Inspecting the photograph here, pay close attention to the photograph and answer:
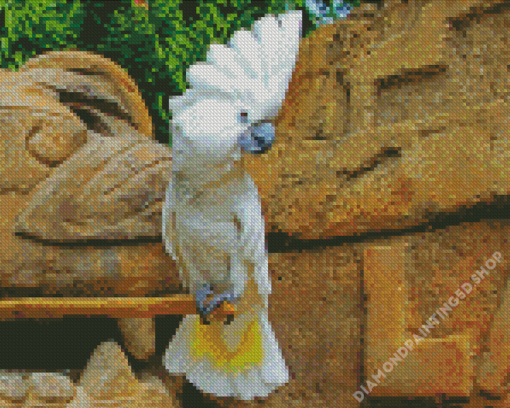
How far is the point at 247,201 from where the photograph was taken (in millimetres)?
1643

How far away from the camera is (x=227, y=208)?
5.33 feet

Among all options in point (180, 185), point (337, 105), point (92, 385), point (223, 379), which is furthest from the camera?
point (337, 105)

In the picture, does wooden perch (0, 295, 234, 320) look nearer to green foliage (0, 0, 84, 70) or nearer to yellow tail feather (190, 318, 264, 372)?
yellow tail feather (190, 318, 264, 372)

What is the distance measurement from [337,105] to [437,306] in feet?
2.67

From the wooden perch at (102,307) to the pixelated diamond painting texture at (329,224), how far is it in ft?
0.08

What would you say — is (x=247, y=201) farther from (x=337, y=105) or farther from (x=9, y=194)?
(x=9, y=194)

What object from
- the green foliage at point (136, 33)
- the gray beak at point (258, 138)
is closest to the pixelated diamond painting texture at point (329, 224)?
the gray beak at point (258, 138)

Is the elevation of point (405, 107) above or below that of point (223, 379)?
above

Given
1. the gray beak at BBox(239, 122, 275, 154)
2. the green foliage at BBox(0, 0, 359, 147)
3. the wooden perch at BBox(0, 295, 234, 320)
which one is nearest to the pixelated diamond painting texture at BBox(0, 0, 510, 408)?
the wooden perch at BBox(0, 295, 234, 320)

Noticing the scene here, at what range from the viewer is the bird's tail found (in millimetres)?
1751

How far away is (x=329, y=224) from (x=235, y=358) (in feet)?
2.08

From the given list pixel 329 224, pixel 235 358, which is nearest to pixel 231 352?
pixel 235 358

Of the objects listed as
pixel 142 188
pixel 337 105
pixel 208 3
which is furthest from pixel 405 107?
pixel 208 3

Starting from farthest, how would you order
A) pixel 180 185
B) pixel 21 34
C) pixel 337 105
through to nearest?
pixel 21 34 < pixel 337 105 < pixel 180 185
